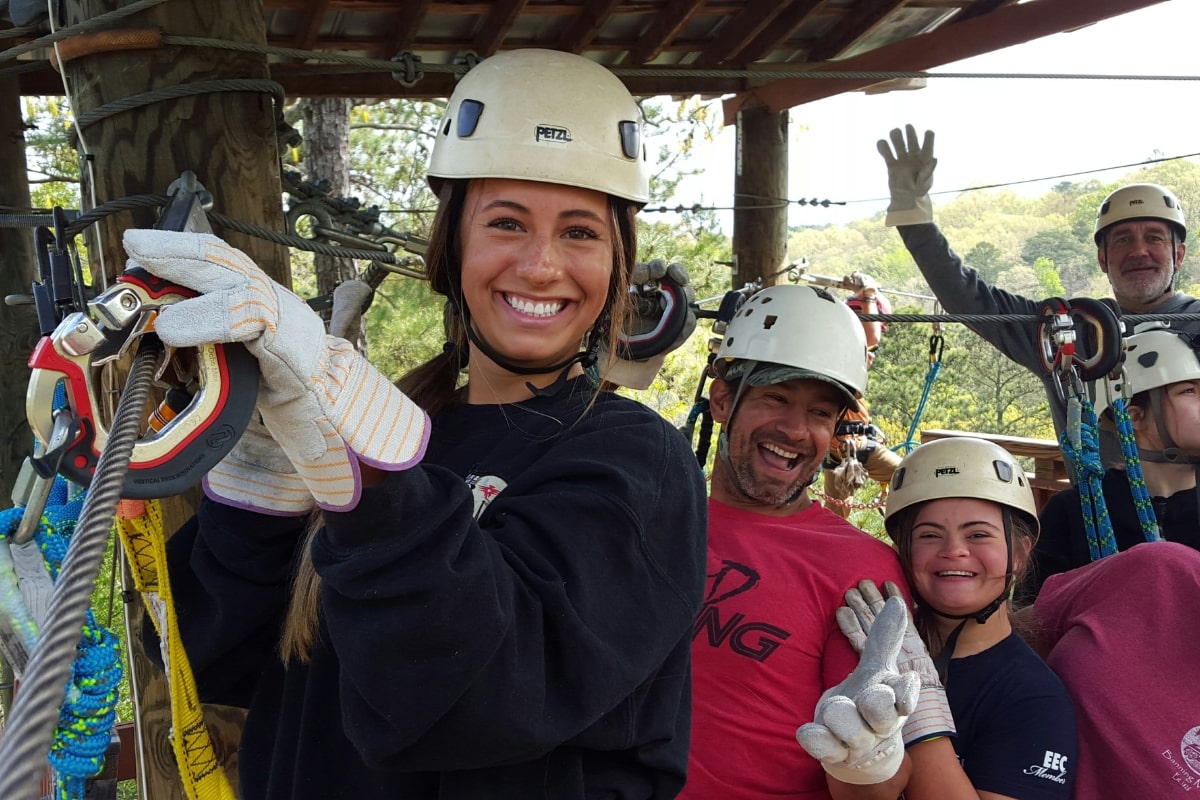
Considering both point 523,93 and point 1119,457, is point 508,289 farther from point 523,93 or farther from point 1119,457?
point 1119,457

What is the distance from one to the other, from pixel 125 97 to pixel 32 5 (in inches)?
35.8

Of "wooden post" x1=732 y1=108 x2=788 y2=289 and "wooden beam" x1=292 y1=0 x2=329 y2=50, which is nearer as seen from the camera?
"wooden beam" x1=292 y1=0 x2=329 y2=50

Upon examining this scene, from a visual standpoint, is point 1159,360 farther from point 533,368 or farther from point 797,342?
point 533,368

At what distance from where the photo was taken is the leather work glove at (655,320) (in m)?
2.79

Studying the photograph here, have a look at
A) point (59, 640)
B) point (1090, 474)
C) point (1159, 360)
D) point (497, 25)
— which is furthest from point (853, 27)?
point (59, 640)

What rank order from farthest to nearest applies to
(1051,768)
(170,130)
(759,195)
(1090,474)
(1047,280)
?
(1047,280) → (759,195) → (1090,474) → (1051,768) → (170,130)

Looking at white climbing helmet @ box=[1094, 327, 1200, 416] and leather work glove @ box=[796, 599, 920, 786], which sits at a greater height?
white climbing helmet @ box=[1094, 327, 1200, 416]

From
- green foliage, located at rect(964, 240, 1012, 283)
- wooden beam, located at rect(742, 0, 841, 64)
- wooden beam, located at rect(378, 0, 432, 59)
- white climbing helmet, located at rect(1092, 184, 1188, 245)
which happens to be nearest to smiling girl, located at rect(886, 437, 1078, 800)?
wooden beam, located at rect(742, 0, 841, 64)

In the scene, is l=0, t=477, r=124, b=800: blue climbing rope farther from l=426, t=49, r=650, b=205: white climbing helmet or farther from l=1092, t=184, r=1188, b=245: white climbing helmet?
l=1092, t=184, r=1188, b=245: white climbing helmet

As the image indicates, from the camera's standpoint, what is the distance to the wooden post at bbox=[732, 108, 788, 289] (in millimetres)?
4633

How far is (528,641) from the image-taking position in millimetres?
1087

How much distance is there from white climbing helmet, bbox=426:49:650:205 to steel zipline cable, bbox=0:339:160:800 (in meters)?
0.91

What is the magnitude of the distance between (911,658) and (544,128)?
145cm

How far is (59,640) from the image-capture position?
0.61 m
